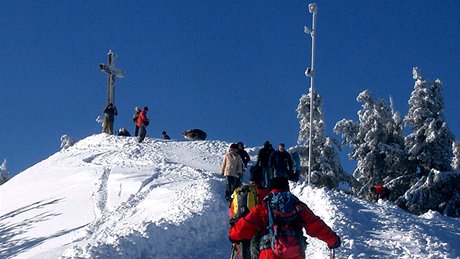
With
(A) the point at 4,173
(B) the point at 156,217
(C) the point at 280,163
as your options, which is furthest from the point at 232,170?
(A) the point at 4,173

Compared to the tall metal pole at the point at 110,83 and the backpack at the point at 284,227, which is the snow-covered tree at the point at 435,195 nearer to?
the tall metal pole at the point at 110,83

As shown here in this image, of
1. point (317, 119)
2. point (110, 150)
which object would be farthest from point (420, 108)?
point (110, 150)

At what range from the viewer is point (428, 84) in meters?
32.8

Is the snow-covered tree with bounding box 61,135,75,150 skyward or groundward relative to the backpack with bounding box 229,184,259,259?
skyward

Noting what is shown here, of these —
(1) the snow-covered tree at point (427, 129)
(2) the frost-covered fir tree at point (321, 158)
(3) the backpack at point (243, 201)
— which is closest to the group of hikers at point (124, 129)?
(2) the frost-covered fir tree at point (321, 158)

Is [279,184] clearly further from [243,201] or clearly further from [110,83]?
[110,83]

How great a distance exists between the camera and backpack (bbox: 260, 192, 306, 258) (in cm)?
793

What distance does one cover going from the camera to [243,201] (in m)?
11.3

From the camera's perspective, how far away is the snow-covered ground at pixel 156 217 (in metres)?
14.2

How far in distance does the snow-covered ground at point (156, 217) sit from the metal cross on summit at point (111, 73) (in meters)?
8.70

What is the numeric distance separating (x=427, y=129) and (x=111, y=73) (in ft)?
54.8

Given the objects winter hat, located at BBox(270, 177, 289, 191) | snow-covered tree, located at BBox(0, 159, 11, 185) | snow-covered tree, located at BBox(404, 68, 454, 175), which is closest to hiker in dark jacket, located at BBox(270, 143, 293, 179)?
winter hat, located at BBox(270, 177, 289, 191)

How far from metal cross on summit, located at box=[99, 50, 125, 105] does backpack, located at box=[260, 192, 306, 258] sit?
31.1 meters

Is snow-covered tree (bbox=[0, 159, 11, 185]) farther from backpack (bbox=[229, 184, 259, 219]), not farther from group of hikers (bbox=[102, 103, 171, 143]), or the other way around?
backpack (bbox=[229, 184, 259, 219])
